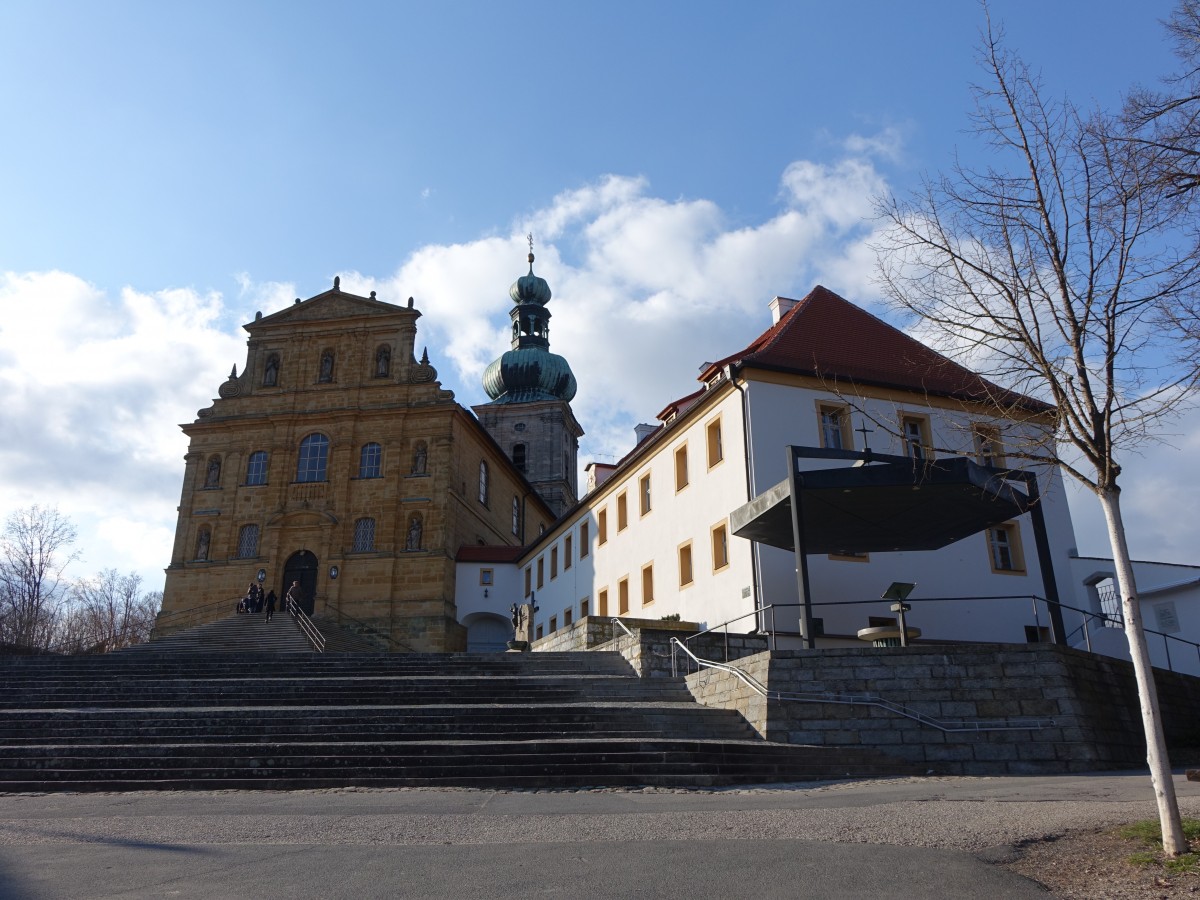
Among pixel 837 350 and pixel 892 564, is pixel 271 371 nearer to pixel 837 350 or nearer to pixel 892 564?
pixel 837 350

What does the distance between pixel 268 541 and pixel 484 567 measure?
9.25 m

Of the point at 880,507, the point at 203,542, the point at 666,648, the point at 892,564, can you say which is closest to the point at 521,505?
the point at 203,542

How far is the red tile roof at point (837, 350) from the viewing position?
81.3 feet

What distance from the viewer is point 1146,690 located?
7.16 m

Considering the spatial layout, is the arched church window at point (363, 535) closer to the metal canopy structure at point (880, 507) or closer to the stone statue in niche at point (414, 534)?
the stone statue in niche at point (414, 534)

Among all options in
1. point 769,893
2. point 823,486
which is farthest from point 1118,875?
point 823,486

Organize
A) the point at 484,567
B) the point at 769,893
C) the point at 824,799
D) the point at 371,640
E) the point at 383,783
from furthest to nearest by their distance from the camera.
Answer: the point at 484,567, the point at 371,640, the point at 383,783, the point at 824,799, the point at 769,893

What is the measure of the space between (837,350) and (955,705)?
13264 mm

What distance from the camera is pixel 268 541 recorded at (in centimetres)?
4219

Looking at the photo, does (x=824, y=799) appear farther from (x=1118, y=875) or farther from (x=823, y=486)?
(x=823, y=486)

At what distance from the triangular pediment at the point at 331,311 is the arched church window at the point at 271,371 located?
162 centimetres

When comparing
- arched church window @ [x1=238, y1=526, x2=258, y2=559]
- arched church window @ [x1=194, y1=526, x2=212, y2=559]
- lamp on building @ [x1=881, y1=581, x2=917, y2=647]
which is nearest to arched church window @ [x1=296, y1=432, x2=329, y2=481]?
arched church window @ [x1=238, y1=526, x2=258, y2=559]

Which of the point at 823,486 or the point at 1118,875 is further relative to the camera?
the point at 823,486

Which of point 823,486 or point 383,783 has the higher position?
point 823,486
